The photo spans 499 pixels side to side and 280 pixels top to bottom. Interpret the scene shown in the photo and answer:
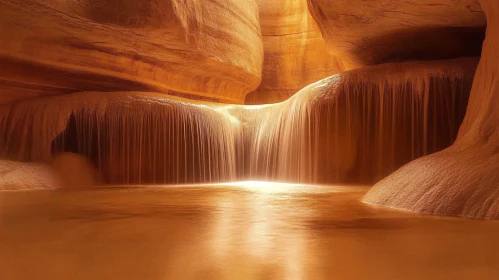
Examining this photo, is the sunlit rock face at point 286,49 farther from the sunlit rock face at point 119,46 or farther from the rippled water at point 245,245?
the rippled water at point 245,245

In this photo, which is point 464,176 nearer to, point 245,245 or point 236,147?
point 245,245

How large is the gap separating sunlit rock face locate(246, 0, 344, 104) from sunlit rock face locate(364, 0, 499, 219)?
1105 centimetres

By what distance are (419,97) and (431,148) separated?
0.95m

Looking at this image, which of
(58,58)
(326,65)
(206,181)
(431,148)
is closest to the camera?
(431,148)

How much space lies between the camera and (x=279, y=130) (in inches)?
383

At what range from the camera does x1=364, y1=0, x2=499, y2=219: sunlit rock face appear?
3338 millimetres

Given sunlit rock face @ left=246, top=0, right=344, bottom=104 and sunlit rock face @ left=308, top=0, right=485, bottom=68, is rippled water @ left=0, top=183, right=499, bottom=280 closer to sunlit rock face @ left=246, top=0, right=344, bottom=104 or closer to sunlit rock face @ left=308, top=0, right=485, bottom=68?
sunlit rock face @ left=308, top=0, right=485, bottom=68

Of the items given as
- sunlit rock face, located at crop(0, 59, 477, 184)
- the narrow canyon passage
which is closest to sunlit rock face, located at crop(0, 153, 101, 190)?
the narrow canyon passage

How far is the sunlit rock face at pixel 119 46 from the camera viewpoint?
812cm

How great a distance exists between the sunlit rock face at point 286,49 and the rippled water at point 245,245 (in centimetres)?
1282

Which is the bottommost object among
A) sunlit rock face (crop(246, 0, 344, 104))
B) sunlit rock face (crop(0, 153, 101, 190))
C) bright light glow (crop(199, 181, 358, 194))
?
bright light glow (crop(199, 181, 358, 194))

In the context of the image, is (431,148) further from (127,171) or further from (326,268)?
(326,268)

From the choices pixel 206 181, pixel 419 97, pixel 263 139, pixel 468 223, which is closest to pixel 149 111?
pixel 206 181

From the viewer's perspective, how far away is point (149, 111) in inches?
364
